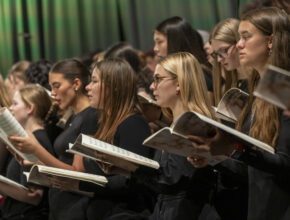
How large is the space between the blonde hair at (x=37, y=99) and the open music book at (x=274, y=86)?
6.78 ft

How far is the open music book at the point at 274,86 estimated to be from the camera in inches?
69.0

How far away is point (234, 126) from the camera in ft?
8.57

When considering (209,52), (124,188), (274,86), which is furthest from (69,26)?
(274,86)

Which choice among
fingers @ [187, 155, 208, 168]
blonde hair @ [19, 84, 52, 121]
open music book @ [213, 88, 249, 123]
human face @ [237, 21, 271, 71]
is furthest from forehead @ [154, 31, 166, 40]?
fingers @ [187, 155, 208, 168]

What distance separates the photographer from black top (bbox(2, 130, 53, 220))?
11.4 feet

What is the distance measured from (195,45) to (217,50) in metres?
0.37

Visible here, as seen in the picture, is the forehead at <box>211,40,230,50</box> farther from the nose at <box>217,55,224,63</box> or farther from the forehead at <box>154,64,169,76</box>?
the forehead at <box>154,64,169,76</box>

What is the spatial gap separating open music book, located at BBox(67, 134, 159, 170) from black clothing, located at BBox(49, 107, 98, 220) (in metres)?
0.58

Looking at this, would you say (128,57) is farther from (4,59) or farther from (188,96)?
(4,59)

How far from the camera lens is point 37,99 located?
12.1 ft

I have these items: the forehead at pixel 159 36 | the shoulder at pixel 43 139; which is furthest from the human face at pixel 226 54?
the shoulder at pixel 43 139

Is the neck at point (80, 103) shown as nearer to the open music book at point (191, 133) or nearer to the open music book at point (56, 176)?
the open music book at point (56, 176)

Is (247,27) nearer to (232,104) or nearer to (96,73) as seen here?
(232,104)

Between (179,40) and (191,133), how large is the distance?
1.45 meters
